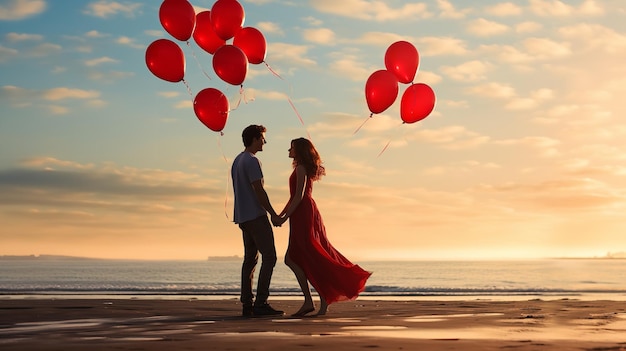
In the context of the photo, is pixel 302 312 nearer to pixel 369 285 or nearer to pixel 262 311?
pixel 262 311

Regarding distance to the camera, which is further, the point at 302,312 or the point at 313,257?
the point at 313,257

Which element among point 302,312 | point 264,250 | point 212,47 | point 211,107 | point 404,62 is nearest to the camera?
point 264,250

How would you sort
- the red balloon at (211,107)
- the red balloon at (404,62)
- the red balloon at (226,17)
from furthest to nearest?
the red balloon at (404,62) → the red balloon at (226,17) → the red balloon at (211,107)

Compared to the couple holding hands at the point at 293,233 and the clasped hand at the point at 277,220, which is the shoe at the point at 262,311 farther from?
the clasped hand at the point at 277,220

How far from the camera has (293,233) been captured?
9133 mm

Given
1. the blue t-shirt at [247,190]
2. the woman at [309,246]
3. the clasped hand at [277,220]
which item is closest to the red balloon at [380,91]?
the woman at [309,246]

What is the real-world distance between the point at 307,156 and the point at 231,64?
1790 millimetres

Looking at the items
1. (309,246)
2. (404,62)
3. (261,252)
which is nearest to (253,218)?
(261,252)

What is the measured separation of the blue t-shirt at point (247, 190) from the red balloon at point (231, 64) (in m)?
1.45

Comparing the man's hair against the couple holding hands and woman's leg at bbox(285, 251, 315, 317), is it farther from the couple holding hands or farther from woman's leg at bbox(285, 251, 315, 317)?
woman's leg at bbox(285, 251, 315, 317)

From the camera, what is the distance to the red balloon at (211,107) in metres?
10.1

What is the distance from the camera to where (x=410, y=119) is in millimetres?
11094

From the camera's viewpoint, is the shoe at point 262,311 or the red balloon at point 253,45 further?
the red balloon at point 253,45

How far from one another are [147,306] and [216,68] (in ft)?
10.7
